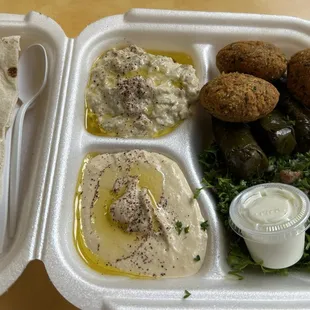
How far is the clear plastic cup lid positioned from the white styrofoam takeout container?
0.63 feet

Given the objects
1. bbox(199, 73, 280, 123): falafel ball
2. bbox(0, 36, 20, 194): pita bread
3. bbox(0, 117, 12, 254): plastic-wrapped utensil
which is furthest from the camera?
bbox(0, 36, 20, 194): pita bread

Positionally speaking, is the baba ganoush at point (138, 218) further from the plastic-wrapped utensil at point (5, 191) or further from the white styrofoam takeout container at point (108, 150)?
the plastic-wrapped utensil at point (5, 191)

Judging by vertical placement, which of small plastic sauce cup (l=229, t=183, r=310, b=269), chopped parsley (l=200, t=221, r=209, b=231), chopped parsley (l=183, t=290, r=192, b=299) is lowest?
chopped parsley (l=183, t=290, r=192, b=299)

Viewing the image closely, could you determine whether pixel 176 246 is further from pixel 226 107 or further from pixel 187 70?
pixel 187 70

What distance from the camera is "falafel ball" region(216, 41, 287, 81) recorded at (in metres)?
2.28

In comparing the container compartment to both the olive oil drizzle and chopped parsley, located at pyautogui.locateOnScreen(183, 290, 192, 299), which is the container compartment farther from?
chopped parsley, located at pyautogui.locateOnScreen(183, 290, 192, 299)

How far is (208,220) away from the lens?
204 centimetres

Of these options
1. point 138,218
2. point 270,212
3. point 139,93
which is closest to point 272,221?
point 270,212

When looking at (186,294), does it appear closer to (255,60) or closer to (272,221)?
(272,221)

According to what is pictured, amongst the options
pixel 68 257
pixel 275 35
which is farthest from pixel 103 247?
pixel 275 35

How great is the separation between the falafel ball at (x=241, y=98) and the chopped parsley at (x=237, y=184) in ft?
0.68

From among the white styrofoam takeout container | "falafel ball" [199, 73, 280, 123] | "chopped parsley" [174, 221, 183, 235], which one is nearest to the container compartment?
the white styrofoam takeout container

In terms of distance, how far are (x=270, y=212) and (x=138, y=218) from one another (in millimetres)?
548

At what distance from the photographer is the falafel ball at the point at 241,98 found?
82.9 inches
